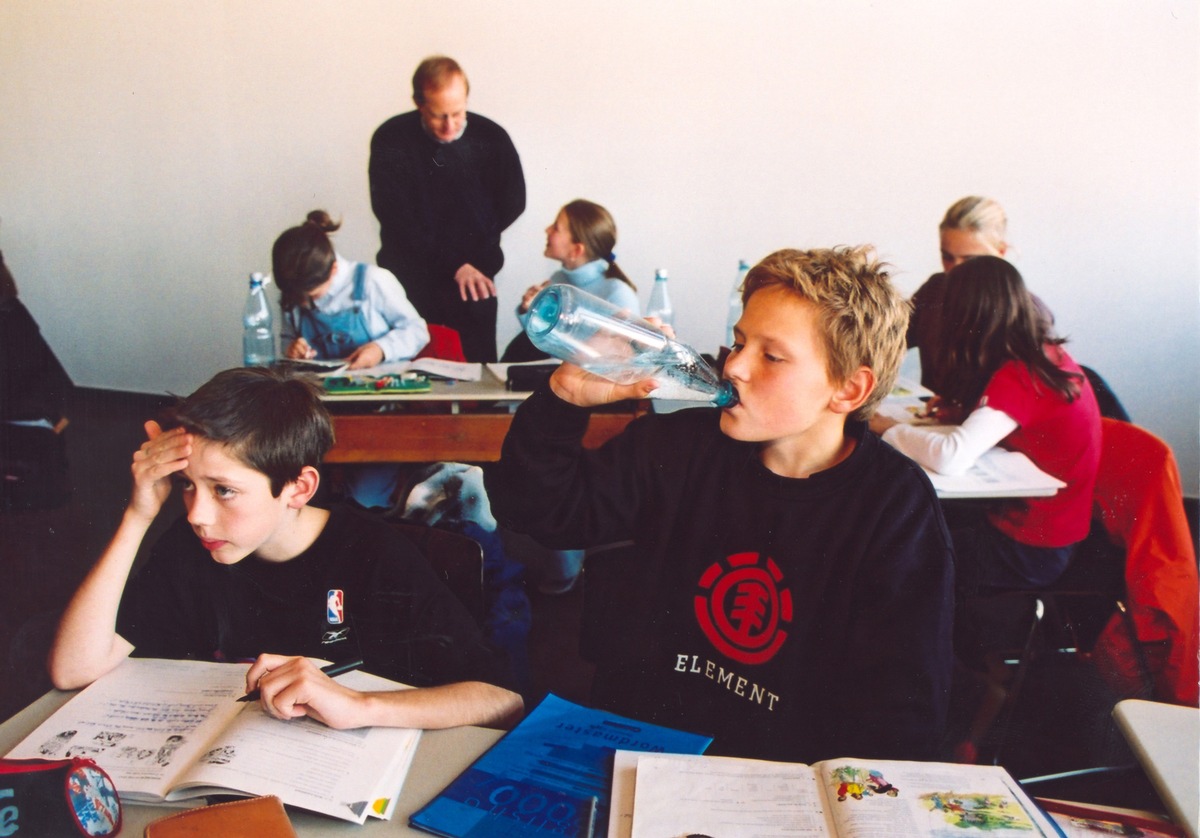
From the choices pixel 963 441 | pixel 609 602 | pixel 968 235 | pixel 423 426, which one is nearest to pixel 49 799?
pixel 609 602

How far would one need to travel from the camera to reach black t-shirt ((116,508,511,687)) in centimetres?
108

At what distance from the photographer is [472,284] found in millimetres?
2672

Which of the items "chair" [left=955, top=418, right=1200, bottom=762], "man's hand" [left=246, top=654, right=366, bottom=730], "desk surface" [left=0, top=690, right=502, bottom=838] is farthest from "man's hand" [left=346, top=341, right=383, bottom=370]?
"chair" [left=955, top=418, right=1200, bottom=762]

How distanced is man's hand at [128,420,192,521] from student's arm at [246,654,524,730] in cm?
28

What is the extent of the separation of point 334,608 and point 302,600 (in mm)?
45

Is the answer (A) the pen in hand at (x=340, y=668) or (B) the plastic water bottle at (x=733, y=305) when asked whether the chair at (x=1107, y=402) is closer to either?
(B) the plastic water bottle at (x=733, y=305)

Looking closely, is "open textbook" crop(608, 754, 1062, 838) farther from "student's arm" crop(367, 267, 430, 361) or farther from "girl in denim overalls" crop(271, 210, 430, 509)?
"student's arm" crop(367, 267, 430, 361)

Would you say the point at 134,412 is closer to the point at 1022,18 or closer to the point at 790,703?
the point at 790,703

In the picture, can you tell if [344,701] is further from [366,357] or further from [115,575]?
[366,357]

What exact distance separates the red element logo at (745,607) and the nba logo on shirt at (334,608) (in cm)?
48

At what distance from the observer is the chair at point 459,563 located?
1160 millimetres

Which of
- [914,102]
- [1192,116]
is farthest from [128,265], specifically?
[1192,116]

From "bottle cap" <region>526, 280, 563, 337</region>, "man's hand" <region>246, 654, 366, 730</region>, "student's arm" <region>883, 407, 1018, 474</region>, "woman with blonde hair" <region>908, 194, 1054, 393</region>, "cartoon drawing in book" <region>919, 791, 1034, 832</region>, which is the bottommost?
"cartoon drawing in book" <region>919, 791, 1034, 832</region>

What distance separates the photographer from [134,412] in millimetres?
1715
